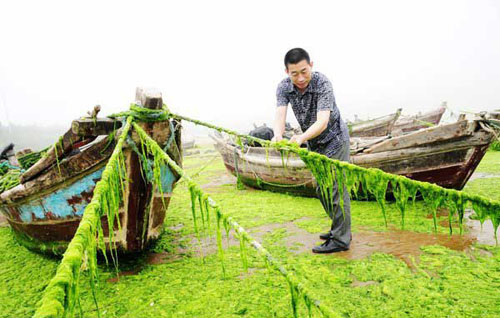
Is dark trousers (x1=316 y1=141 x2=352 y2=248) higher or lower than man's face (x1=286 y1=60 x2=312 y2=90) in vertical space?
lower

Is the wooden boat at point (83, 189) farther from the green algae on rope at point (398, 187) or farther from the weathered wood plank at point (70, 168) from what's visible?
the green algae on rope at point (398, 187)

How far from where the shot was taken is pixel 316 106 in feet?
11.3

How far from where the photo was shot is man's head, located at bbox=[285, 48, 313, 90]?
3.10m

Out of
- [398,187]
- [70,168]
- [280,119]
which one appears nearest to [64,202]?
[70,168]

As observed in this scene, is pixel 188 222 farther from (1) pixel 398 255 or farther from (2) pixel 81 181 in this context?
(1) pixel 398 255

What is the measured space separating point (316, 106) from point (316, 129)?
539mm

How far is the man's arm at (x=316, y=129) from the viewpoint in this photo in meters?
2.89

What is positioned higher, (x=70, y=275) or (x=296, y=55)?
(x=296, y=55)

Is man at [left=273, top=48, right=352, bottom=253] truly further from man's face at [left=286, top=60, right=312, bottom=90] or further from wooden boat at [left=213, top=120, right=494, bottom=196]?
wooden boat at [left=213, top=120, right=494, bottom=196]

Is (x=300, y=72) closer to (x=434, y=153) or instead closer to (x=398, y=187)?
(x=398, y=187)

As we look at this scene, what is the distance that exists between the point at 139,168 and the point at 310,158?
1692mm

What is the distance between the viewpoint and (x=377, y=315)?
7.59ft

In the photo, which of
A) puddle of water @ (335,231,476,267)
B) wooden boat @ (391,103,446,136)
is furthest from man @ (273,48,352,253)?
wooden boat @ (391,103,446,136)

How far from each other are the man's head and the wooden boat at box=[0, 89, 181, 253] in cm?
131
